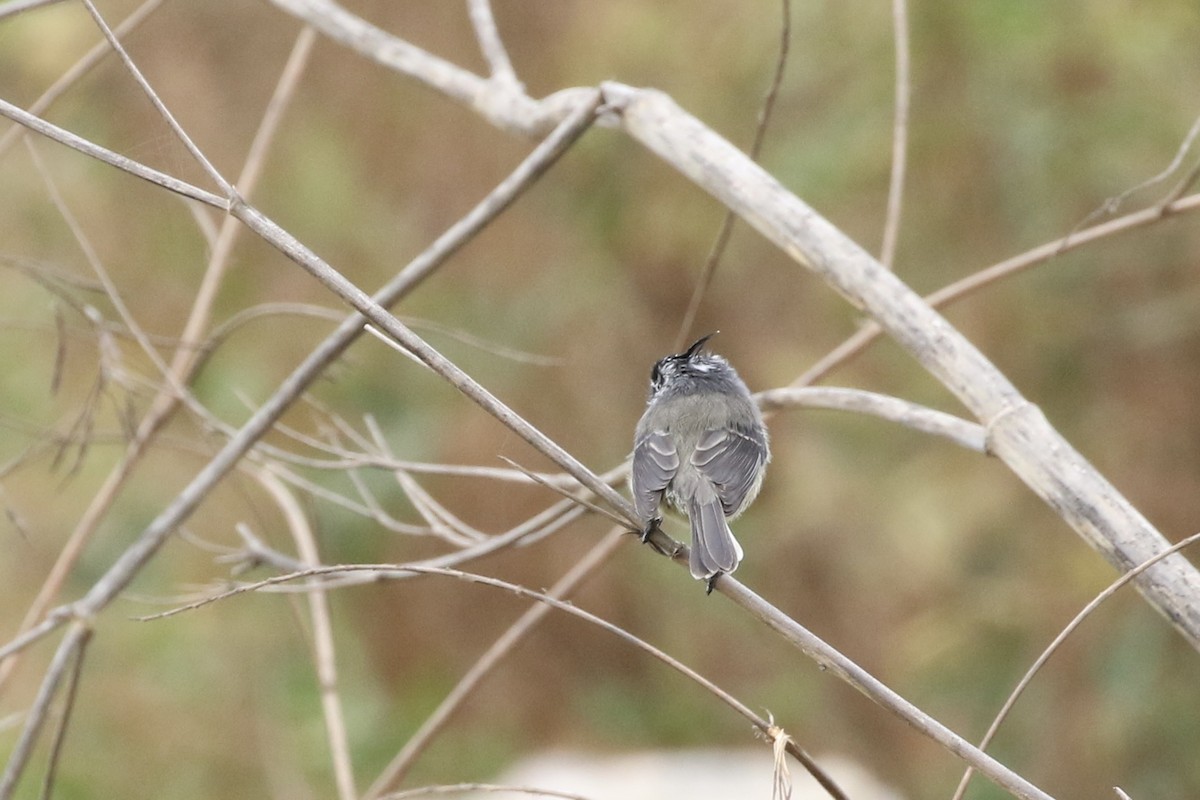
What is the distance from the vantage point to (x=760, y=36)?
5.20 m

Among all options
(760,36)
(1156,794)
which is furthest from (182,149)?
(1156,794)

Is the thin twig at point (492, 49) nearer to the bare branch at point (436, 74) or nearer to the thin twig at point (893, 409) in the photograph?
the bare branch at point (436, 74)

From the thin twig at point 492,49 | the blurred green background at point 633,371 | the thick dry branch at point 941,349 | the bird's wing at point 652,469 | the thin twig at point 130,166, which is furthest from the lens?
the blurred green background at point 633,371

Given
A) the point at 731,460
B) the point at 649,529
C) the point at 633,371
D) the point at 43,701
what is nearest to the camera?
the point at 649,529

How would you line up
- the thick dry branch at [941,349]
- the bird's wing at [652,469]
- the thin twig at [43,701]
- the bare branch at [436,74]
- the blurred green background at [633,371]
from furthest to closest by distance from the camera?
the blurred green background at [633,371] < the bare branch at [436,74] < the bird's wing at [652,469] < the thin twig at [43,701] < the thick dry branch at [941,349]

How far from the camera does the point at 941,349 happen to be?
6.77ft

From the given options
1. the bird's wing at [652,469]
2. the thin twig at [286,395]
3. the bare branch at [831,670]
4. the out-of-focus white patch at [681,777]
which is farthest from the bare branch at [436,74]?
the out-of-focus white patch at [681,777]

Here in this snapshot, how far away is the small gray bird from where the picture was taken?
2.59 m

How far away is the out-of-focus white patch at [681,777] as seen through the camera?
17.2ft

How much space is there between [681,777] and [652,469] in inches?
122

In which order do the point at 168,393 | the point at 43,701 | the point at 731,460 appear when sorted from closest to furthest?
the point at 43,701 < the point at 168,393 < the point at 731,460

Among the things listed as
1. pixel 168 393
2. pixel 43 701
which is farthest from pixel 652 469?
pixel 43 701

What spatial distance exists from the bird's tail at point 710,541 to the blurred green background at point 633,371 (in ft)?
7.63

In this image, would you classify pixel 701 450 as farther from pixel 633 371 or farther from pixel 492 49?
pixel 633 371
